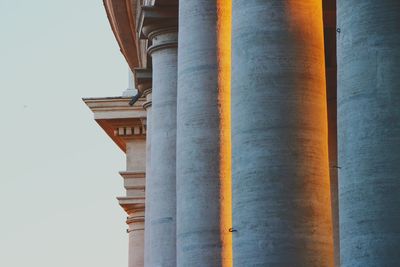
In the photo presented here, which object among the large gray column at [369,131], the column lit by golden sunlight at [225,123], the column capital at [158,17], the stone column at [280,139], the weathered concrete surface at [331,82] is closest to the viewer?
the large gray column at [369,131]

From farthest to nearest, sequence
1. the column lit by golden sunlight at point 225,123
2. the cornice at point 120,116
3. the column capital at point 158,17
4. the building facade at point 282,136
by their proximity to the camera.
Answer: the cornice at point 120,116, the column capital at point 158,17, the column lit by golden sunlight at point 225,123, the building facade at point 282,136

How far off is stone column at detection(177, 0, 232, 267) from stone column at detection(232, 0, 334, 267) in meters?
7.70

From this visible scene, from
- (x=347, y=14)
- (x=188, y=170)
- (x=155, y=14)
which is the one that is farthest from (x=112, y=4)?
(x=347, y=14)

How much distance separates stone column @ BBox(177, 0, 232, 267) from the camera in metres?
40.3

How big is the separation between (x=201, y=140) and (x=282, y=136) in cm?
954

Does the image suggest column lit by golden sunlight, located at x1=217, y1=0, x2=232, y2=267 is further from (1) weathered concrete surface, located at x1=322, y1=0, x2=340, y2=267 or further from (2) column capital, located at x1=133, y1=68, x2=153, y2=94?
(2) column capital, located at x1=133, y1=68, x2=153, y2=94

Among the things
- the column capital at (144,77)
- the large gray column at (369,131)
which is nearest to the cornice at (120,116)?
the column capital at (144,77)

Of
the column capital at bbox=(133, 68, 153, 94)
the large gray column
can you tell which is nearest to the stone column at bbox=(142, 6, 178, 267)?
the column capital at bbox=(133, 68, 153, 94)

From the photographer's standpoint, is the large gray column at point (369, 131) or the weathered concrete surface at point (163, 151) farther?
the weathered concrete surface at point (163, 151)

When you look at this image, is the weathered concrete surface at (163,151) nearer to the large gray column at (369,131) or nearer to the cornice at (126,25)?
the cornice at (126,25)

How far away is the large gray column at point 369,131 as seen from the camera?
1024 inches

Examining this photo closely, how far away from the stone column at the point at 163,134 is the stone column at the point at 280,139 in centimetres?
1669

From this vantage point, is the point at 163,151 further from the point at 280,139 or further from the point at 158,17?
the point at 280,139

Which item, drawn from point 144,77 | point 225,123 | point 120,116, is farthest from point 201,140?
point 120,116
